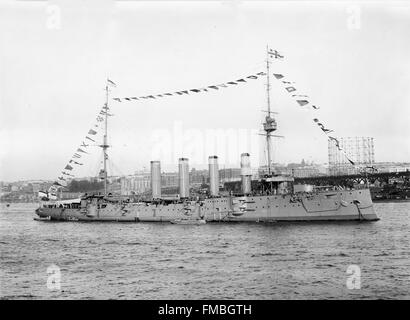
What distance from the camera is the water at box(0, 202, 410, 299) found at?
661 inches

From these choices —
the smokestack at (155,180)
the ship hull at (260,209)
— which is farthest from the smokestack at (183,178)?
the smokestack at (155,180)

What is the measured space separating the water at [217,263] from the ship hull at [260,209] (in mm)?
3424

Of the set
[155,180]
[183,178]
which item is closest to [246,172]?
[183,178]

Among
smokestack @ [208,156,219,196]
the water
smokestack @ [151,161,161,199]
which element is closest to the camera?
the water

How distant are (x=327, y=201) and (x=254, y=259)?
59.2 ft

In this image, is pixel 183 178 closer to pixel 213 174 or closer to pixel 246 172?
pixel 213 174

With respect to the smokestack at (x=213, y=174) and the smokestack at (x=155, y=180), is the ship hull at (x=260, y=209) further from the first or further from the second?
the smokestack at (x=213, y=174)

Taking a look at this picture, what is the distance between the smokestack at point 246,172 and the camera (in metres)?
44.7

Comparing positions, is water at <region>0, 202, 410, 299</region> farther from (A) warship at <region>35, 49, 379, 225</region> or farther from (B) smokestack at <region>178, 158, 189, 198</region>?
(B) smokestack at <region>178, 158, 189, 198</region>

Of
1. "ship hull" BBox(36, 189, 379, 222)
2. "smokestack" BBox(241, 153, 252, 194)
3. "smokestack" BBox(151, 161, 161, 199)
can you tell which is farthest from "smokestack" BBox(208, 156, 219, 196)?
"smokestack" BBox(151, 161, 161, 199)

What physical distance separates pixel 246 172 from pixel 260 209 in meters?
4.95

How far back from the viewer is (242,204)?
42.4 m

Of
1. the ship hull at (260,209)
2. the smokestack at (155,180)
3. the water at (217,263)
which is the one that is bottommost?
the water at (217,263)
